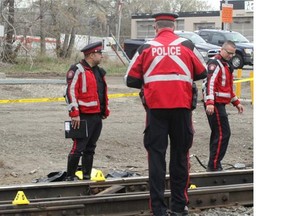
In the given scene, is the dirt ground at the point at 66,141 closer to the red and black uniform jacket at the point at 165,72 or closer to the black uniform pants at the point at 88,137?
the black uniform pants at the point at 88,137

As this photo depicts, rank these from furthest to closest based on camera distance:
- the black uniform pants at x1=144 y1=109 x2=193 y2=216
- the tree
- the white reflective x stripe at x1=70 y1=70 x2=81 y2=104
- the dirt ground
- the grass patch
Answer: the tree, the grass patch, the dirt ground, the white reflective x stripe at x1=70 y1=70 x2=81 y2=104, the black uniform pants at x1=144 y1=109 x2=193 y2=216

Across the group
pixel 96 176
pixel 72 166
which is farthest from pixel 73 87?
pixel 96 176

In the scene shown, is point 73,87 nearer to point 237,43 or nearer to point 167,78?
point 167,78

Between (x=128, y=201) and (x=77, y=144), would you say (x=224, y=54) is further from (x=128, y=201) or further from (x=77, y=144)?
(x=128, y=201)

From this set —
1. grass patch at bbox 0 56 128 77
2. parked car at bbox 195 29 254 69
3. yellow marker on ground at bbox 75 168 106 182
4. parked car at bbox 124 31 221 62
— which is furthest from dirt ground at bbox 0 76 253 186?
parked car at bbox 195 29 254 69

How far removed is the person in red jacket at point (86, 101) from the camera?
7.60 meters

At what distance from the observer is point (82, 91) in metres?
7.66

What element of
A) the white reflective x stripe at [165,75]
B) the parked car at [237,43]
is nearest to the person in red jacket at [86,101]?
the white reflective x stripe at [165,75]

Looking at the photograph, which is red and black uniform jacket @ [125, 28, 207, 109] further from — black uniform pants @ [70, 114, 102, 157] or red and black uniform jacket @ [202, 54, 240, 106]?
red and black uniform jacket @ [202, 54, 240, 106]

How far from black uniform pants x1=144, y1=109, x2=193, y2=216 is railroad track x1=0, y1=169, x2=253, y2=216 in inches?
22.8

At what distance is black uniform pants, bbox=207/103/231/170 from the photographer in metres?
8.49

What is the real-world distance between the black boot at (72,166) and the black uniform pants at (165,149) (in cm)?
204

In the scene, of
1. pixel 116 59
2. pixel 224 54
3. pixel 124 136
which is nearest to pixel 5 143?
pixel 124 136
